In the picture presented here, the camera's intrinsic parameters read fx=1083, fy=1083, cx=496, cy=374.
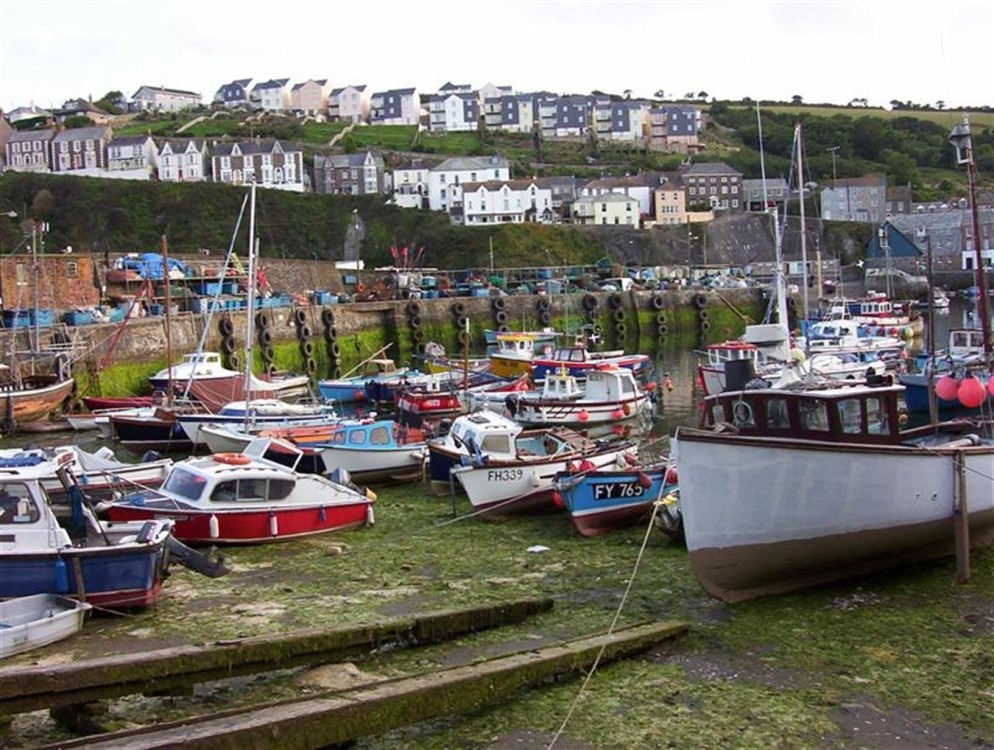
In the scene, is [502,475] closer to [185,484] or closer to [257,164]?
[185,484]

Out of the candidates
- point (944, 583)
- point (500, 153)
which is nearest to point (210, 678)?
point (944, 583)

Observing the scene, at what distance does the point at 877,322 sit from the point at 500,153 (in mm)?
93183

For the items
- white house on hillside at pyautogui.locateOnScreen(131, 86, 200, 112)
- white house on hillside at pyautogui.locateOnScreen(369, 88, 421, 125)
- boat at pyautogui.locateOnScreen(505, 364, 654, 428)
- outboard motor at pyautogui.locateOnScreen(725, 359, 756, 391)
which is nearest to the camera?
outboard motor at pyautogui.locateOnScreen(725, 359, 756, 391)

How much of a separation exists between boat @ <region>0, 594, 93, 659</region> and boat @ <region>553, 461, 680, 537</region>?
295 inches

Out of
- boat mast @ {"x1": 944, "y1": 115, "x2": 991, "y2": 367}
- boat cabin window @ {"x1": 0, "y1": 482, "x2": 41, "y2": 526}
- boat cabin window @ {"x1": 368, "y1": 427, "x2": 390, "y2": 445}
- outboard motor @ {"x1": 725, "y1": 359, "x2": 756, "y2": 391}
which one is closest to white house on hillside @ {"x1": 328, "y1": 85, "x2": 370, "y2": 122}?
boat cabin window @ {"x1": 368, "y1": 427, "x2": 390, "y2": 445}

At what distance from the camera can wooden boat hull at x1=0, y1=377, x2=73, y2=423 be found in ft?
Result: 106

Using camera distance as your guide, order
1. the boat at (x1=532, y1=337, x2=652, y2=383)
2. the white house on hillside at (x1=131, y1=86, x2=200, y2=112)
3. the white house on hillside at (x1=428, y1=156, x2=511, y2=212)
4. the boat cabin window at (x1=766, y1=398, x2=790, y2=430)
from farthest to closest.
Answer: the white house on hillside at (x1=131, y1=86, x2=200, y2=112) < the white house on hillside at (x1=428, y1=156, x2=511, y2=212) < the boat at (x1=532, y1=337, x2=652, y2=383) < the boat cabin window at (x1=766, y1=398, x2=790, y2=430)

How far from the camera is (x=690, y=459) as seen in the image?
12.4 meters

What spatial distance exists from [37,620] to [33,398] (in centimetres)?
2335

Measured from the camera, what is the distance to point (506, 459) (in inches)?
→ 778

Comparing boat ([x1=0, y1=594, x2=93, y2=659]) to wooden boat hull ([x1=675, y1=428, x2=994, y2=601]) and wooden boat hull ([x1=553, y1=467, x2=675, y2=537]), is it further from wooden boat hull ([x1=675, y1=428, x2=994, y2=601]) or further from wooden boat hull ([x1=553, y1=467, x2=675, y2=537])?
wooden boat hull ([x1=553, y1=467, x2=675, y2=537])

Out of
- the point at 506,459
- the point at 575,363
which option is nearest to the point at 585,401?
the point at 575,363

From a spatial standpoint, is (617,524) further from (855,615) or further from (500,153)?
(500,153)

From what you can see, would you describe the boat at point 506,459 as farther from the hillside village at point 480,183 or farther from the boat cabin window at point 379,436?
the hillside village at point 480,183
